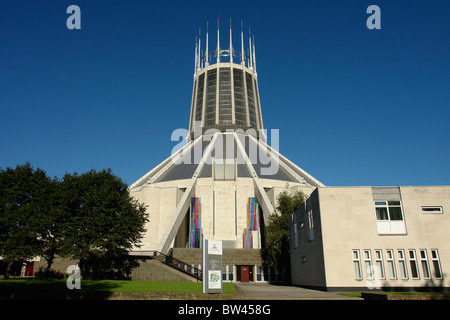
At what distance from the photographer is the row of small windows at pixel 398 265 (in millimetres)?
17594

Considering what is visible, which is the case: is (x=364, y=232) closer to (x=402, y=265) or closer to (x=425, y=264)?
(x=402, y=265)

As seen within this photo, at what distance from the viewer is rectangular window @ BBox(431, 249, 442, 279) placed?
17.5 metres

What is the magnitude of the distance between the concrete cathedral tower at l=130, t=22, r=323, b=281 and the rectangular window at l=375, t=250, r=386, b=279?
44.7 feet

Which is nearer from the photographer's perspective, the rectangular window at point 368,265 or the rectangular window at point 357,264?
the rectangular window at point 368,265

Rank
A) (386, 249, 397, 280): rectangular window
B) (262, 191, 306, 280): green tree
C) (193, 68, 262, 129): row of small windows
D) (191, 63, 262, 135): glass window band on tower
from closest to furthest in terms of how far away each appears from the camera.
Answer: (386, 249, 397, 280): rectangular window < (262, 191, 306, 280): green tree < (191, 63, 262, 135): glass window band on tower < (193, 68, 262, 129): row of small windows

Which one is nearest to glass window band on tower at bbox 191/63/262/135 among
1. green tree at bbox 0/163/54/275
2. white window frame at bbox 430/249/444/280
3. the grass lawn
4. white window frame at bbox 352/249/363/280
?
green tree at bbox 0/163/54/275

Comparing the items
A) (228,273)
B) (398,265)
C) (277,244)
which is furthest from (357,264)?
(228,273)

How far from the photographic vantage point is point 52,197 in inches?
1021

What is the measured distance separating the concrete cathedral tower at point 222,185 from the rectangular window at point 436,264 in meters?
15.0

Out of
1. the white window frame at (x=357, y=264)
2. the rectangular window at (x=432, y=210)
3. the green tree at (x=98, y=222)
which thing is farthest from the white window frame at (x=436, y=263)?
the green tree at (x=98, y=222)

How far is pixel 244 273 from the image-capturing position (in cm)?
3011

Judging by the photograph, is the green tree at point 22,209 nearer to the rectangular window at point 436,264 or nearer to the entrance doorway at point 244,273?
the entrance doorway at point 244,273

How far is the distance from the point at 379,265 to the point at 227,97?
48397 millimetres

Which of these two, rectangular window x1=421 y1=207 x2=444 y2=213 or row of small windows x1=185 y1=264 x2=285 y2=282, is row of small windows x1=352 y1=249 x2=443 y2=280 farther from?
row of small windows x1=185 y1=264 x2=285 y2=282
